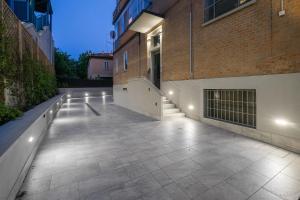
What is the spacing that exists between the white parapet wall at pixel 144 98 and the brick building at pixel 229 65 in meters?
0.05

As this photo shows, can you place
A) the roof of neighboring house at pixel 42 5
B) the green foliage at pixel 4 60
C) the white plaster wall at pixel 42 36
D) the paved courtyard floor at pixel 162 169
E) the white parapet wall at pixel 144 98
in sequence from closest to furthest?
the paved courtyard floor at pixel 162 169
the green foliage at pixel 4 60
the white parapet wall at pixel 144 98
the white plaster wall at pixel 42 36
the roof of neighboring house at pixel 42 5

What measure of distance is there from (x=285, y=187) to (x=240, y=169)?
0.71m

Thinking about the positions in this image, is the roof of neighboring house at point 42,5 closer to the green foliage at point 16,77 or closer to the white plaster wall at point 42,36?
the white plaster wall at point 42,36

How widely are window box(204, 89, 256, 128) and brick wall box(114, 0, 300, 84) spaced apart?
2.09 feet

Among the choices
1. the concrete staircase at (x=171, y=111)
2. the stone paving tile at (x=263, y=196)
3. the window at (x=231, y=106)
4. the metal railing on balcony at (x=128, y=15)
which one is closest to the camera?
the stone paving tile at (x=263, y=196)

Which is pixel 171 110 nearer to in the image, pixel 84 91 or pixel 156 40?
pixel 156 40

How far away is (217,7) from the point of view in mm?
6887

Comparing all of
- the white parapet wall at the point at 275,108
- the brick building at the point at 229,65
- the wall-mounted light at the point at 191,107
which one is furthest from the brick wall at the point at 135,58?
the white parapet wall at the point at 275,108

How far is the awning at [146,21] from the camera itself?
10.0m

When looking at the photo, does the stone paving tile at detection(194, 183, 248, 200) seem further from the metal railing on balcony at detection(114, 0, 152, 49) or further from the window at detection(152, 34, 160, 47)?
the metal railing on balcony at detection(114, 0, 152, 49)

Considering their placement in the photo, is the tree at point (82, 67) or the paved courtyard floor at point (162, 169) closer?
the paved courtyard floor at point (162, 169)

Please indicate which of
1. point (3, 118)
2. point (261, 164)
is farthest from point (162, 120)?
point (3, 118)

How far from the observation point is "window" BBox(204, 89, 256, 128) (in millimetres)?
5656

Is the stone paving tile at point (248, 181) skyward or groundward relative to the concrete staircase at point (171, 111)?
groundward
